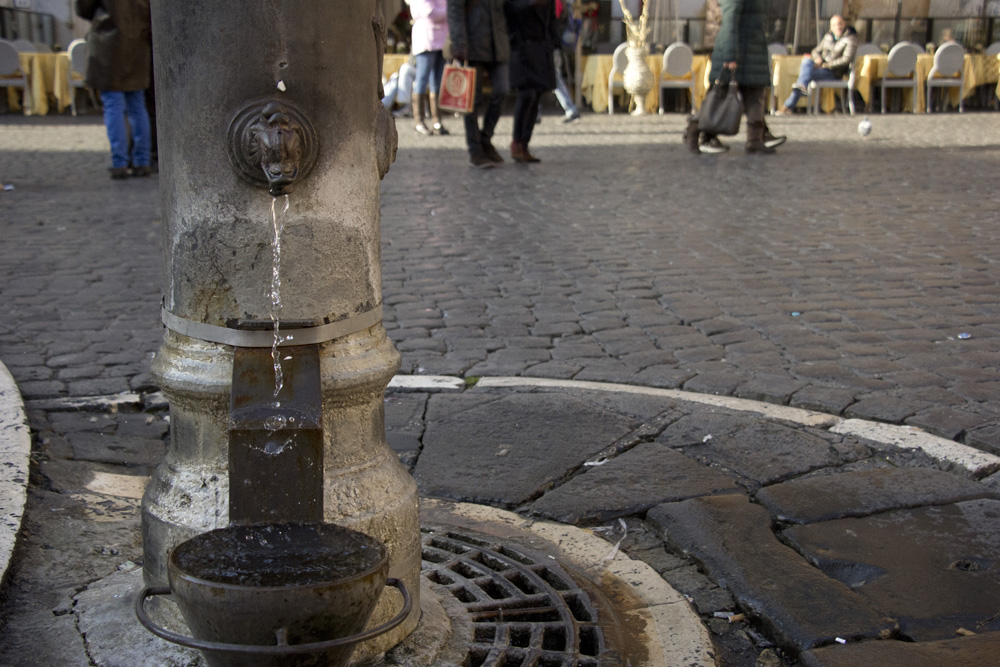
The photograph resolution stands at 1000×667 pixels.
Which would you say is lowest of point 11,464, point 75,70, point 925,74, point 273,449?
point 11,464

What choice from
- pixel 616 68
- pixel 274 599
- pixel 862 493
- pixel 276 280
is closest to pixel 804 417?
pixel 862 493

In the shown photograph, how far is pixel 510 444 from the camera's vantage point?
3.24 metres

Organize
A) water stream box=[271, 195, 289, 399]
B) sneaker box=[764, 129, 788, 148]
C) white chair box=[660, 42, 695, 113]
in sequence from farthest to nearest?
1. white chair box=[660, 42, 695, 113]
2. sneaker box=[764, 129, 788, 148]
3. water stream box=[271, 195, 289, 399]

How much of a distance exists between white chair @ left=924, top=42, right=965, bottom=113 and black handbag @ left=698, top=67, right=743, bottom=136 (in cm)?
935

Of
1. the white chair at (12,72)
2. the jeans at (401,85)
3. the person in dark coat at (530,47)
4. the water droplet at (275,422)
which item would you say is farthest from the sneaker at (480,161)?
the white chair at (12,72)

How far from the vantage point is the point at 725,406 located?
3.58 m

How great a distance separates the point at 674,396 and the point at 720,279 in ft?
6.72

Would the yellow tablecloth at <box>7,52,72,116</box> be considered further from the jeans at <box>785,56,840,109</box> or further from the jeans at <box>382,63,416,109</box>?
the jeans at <box>785,56,840,109</box>

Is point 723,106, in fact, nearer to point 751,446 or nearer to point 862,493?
point 751,446

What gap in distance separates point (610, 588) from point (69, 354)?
9.00ft

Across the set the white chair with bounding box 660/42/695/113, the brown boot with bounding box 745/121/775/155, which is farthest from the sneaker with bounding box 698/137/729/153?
the white chair with bounding box 660/42/695/113

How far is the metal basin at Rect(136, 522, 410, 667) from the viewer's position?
153 centimetres

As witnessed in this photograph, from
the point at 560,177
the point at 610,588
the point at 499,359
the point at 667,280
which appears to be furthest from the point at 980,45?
the point at 610,588

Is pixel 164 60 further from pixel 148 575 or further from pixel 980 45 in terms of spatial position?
pixel 980 45
